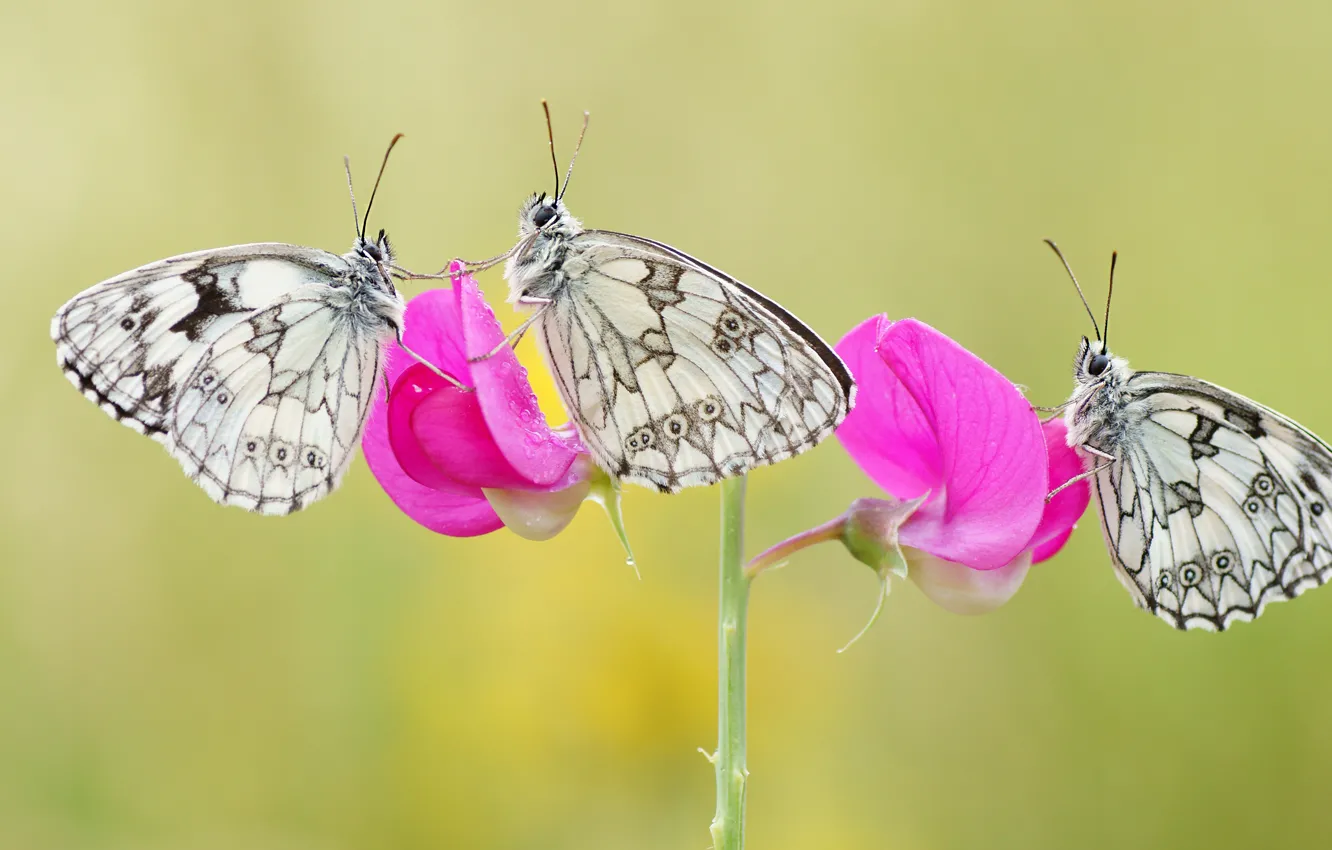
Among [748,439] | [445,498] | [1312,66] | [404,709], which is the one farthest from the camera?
[1312,66]

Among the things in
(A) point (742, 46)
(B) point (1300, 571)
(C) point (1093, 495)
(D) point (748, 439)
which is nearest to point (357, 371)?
(D) point (748, 439)

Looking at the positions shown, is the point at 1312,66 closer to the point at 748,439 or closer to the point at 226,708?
the point at 748,439

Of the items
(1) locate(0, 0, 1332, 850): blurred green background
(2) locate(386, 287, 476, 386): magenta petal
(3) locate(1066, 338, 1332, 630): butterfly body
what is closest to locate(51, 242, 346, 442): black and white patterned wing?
(2) locate(386, 287, 476, 386): magenta petal

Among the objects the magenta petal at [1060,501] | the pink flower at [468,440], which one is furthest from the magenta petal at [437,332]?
the magenta petal at [1060,501]

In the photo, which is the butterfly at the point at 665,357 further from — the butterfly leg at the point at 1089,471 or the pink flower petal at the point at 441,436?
the butterfly leg at the point at 1089,471

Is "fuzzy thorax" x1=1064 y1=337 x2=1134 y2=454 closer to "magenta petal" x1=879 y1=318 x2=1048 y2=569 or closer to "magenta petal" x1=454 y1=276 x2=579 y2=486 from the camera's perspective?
"magenta petal" x1=879 y1=318 x2=1048 y2=569

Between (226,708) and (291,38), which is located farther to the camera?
(291,38)

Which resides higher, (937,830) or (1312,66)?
(1312,66)

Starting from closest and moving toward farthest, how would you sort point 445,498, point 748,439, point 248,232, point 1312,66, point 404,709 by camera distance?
1. point 748,439
2. point 445,498
3. point 404,709
4. point 248,232
5. point 1312,66
